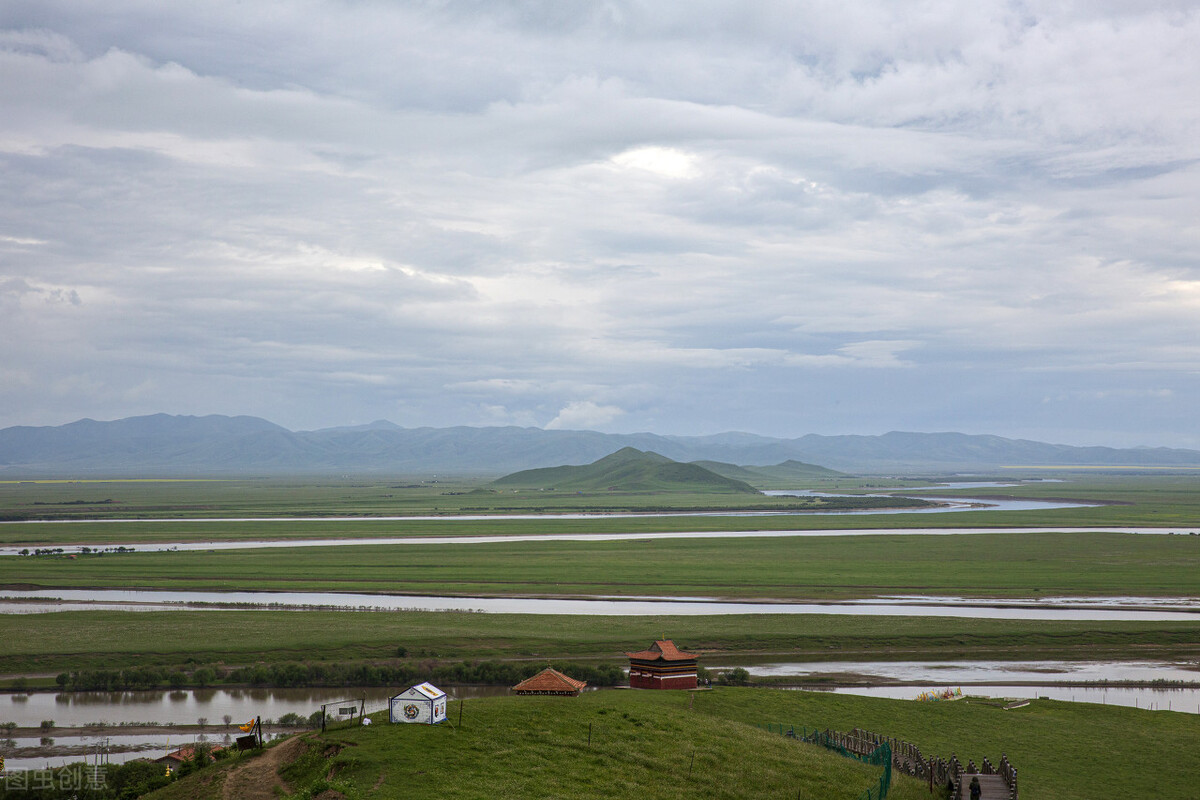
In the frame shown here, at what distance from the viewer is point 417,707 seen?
107 ft

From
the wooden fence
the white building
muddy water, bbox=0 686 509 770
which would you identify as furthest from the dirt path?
the wooden fence

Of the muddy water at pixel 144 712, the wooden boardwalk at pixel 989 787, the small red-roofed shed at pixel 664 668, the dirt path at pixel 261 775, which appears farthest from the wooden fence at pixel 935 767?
the muddy water at pixel 144 712

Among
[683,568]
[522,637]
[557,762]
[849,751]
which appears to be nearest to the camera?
[557,762]

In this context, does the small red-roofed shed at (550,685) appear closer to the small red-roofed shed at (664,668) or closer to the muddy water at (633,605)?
the small red-roofed shed at (664,668)

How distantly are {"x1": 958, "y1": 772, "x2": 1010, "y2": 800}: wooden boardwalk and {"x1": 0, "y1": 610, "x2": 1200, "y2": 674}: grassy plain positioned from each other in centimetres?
3396

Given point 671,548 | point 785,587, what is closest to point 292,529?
point 671,548

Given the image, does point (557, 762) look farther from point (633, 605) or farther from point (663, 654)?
point (633, 605)

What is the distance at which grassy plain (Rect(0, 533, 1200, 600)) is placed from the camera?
98.5m

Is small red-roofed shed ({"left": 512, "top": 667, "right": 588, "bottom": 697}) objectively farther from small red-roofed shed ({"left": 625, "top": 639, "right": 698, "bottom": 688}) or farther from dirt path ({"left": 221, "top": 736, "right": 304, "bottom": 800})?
dirt path ({"left": 221, "top": 736, "right": 304, "bottom": 800})

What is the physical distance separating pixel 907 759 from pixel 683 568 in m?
77.6

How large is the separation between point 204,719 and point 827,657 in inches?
1685

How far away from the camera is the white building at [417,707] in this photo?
3256 centimetres

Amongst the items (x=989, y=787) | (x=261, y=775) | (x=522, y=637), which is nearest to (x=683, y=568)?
(x=522, y=637)

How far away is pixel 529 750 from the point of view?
31.4 m
